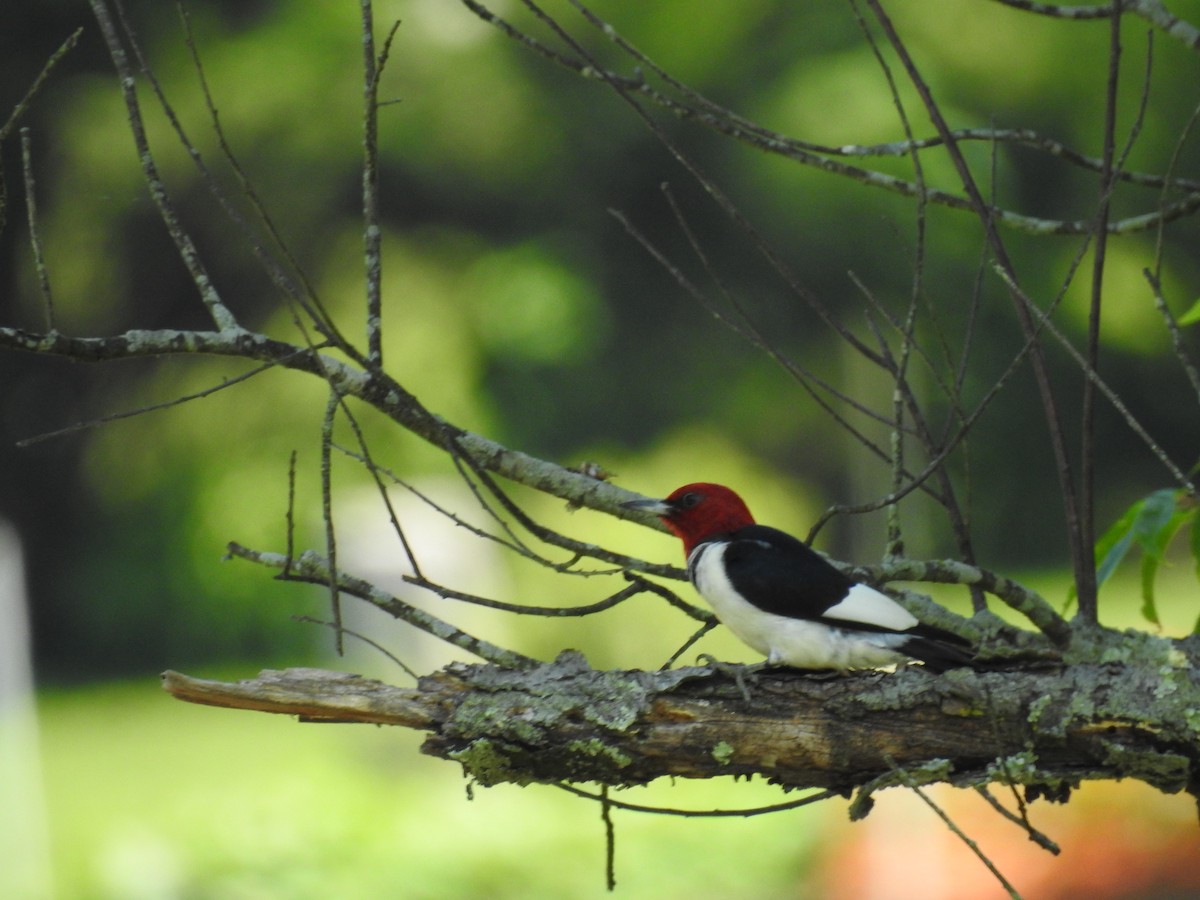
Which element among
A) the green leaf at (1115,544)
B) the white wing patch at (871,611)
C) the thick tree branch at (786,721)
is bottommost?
the thick tree branch at (786,721)

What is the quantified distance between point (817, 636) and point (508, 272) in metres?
7.51

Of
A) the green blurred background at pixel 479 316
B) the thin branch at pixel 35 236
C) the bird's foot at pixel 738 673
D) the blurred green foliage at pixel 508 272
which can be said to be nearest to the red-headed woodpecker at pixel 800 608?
the bird's foot at pixel 738 673

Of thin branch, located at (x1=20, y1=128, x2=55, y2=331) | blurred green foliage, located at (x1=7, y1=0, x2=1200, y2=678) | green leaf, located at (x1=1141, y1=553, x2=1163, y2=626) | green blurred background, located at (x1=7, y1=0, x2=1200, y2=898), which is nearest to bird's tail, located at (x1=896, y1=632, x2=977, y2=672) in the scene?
green leaf, located at (x1=1141, y1=553, x2=1163, y2=626)

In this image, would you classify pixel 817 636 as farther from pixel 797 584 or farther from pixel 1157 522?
pixel 1157 522

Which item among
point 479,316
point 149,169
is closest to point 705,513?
point 149,169

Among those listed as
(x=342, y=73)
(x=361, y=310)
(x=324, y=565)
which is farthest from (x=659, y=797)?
(x=342, y=73)

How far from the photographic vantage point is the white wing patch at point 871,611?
4.88 feet

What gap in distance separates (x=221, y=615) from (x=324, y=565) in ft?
24.4

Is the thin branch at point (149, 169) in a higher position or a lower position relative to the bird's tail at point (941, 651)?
higher

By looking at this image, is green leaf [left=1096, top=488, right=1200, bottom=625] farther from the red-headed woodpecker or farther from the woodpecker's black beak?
the woodpecker's black beak

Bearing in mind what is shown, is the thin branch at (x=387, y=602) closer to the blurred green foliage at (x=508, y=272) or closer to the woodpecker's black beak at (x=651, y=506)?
the woodpecker's black beak at (x=651, y=506)

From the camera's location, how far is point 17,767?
6.35 metres

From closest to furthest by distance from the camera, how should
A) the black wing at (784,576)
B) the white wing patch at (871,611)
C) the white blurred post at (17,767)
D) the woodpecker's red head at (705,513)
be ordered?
the white wing patch at (871,611)
the black wing at (784,576)
the woodpecker's red head at (705,513)
the white blurred post at (17,767)

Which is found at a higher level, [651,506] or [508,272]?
[508,272]
